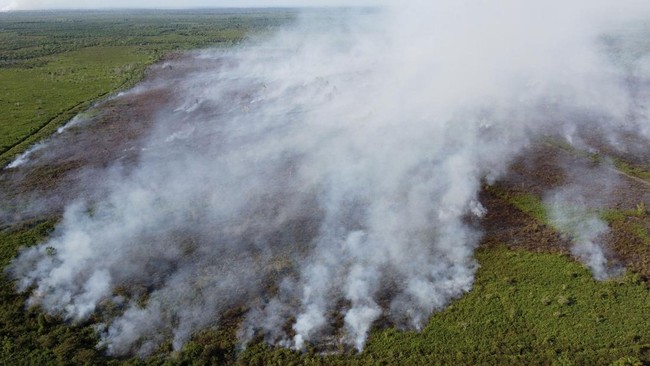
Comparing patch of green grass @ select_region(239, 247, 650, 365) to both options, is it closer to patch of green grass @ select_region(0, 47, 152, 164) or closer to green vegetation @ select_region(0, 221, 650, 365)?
green vegetation @ select_region(0, 221, 650, 365)

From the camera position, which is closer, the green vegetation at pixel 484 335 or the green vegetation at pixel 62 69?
the green vegetation at pixel 484 335

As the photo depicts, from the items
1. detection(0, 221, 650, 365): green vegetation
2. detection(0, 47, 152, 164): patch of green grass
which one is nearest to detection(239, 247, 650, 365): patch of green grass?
detection(0, 221, 650, 365): green vegetation

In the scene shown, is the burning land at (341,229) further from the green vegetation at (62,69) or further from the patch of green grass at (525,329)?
the green vegetation at (62,69)

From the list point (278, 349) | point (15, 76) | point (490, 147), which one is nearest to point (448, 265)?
point (278, 349)

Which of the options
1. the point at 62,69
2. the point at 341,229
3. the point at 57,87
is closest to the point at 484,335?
the point at 341,229

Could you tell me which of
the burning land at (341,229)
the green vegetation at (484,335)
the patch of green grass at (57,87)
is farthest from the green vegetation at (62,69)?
the green vegetation at (484,335)

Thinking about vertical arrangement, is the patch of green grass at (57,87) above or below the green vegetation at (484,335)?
above

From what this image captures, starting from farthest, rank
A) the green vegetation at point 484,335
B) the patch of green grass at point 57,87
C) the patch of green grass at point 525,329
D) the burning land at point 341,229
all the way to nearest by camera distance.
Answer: the patch of green grass at point 57,87
the burning land at point 341,229
the green vegetation at point 484,335
the patch of green grass at point 525,329

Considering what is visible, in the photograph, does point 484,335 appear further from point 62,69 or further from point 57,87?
point 62,69

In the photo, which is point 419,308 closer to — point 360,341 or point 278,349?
point 360,341

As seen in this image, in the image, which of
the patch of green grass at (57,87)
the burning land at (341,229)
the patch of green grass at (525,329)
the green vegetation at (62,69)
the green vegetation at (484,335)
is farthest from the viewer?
the green vegetation at (62,69)
